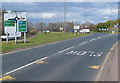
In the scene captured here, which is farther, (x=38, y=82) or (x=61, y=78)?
(x=61, y=78)

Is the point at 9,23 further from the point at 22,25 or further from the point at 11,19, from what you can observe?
the point at 22,25

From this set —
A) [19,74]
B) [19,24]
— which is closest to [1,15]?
[19,24]

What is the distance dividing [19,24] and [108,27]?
11381cm

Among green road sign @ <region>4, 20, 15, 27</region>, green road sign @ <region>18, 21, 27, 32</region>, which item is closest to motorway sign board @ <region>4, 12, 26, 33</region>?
green road sign @ <region>4, 20, 15, 27</region>

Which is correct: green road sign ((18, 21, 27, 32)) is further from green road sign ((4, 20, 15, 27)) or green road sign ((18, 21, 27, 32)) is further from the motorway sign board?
green road sign ((4, 20, 15, 27))

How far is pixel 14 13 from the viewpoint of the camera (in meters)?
30.4

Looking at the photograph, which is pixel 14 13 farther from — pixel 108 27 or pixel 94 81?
pixel 108 27

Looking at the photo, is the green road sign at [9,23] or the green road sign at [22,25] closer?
the green road sign at [9,23]

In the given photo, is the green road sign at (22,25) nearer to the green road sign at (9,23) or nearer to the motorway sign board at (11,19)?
the motorway sign board at (11,19)

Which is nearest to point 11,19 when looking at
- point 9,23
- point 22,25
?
point 9,23

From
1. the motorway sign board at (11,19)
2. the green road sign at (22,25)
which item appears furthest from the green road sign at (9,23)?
the green road sign at (22,25)

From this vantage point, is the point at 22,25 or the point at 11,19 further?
the point at 22,25

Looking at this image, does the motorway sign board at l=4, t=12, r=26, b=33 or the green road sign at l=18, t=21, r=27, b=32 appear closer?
the motorway sign board at l=4, t=12, r=26, b=33

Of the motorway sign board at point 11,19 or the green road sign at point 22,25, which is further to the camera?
the green road sign at point 22,25
